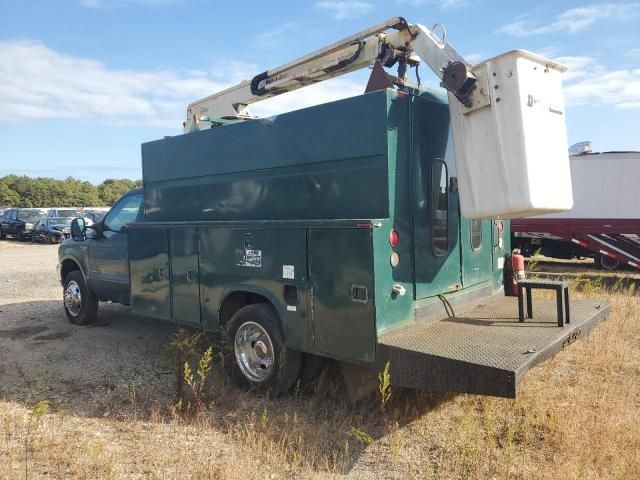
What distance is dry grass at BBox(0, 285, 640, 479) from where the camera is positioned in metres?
3.60

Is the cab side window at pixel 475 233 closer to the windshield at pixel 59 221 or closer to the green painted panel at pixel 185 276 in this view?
the green painted panel at pixel 185 276

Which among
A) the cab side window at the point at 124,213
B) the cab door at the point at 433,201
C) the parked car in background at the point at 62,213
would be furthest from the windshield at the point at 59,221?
the cab door at the point at 433,201

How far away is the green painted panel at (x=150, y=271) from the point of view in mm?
5863

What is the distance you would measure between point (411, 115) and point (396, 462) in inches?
105

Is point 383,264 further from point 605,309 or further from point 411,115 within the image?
point 605,309

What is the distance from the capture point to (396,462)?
3732 millimetres

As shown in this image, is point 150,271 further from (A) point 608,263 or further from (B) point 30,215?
(B) point 30,215

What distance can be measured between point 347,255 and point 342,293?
30 centimetres

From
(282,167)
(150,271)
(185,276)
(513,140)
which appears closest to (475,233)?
(513,140)

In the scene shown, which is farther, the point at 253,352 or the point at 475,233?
the point at 475,233

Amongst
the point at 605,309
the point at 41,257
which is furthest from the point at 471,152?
the point at 41,257

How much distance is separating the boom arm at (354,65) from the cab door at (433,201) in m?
0.41

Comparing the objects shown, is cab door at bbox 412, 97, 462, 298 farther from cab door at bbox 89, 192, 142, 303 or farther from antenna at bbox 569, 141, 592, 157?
antenna at bbox 569, 141, 592, 157

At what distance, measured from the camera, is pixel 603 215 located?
12.9m
